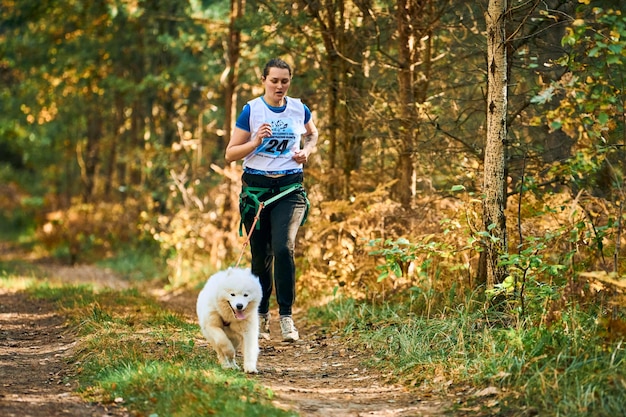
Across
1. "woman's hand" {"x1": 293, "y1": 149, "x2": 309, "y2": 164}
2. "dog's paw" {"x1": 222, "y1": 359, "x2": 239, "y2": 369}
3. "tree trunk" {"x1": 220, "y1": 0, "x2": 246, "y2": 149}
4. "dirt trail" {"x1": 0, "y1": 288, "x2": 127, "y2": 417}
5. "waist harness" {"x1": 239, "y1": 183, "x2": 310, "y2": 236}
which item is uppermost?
"tree trunk" {"x1": 220, "y1": 0, "x2": 246, "y2": 149}

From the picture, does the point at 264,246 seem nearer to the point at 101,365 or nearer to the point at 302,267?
the point at 101,365

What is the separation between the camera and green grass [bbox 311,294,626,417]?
4.44m

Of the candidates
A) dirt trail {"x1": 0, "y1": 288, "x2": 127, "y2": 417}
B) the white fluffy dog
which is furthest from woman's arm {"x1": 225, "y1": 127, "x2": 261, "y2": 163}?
dirt trail {"x1": 0, "y1": 288, "x2": 127, "y2": 417}

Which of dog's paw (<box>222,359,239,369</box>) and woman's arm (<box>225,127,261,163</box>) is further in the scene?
woman's arm (<box>225,127,261,163</box>)

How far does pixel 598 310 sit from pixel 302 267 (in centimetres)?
476

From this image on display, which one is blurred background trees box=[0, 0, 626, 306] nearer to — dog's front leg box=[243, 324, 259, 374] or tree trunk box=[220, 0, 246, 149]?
tree trunk box=[220, 0, 246, 149]

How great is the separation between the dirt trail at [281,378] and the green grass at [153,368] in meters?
0.15

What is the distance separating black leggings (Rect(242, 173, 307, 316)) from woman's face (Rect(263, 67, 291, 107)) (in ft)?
2.21

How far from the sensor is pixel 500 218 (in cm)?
630

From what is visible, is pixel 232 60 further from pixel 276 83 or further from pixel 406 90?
pixel 276 83

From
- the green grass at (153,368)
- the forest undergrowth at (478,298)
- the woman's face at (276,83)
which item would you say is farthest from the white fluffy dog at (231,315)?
the woman's face at (276,83)

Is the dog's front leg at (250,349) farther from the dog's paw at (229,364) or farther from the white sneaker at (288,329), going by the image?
the white sneaker at (288,329)

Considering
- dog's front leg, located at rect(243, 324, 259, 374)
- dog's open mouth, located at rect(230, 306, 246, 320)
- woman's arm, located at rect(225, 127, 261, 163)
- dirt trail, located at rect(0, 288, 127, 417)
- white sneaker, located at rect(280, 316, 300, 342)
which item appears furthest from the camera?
white sneaker, located at rect(280, 316, 300, 342)

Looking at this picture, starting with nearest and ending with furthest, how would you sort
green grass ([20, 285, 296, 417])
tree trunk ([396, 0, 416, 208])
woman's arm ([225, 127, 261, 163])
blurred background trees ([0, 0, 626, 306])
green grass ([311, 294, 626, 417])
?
green grass ([311, 294, 626, 417]) → green grass ([20, 285, 296, 417]) → blurred background trees ([0, 0, 626, 306]) → woman's arm ([225, 127, 261, 163]) → tree trunk ([396, 0, 416, 208])
